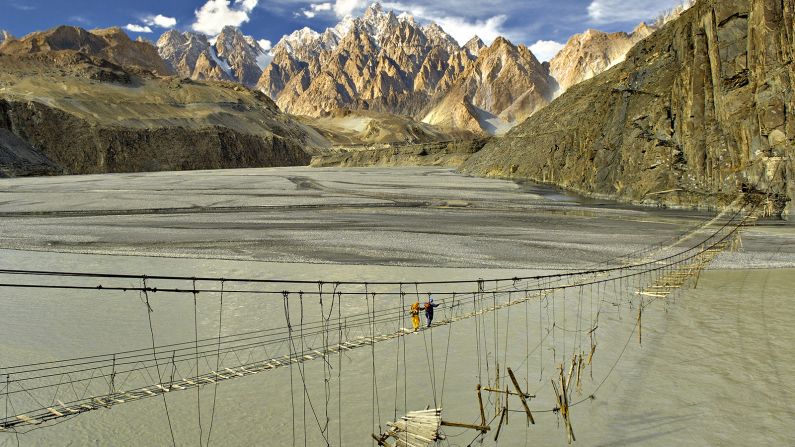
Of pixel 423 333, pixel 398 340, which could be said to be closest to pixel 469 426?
pixel 398 340

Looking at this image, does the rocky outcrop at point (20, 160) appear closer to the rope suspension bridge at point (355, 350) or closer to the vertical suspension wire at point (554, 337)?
the rope suspension bridge at point (355, 350)

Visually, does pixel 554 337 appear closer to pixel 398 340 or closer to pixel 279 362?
pixel 398 340

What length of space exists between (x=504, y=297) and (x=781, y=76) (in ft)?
131

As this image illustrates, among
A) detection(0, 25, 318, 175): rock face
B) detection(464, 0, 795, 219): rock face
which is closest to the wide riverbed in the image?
detection(464, 0, 795, 219): rock face

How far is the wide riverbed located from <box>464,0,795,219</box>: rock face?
451 inches

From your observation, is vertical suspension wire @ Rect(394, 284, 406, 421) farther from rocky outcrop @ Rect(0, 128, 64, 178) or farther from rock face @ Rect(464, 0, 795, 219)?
rocky outcrop @ Rect(0, 128, 64, 178)

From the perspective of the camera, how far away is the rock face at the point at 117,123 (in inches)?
5020

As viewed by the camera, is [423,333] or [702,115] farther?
[702,115]

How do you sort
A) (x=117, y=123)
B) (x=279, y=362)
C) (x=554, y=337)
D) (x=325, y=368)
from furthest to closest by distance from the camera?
(x=117, y=123), (x=554, y=337), (x=325, y=368), (x=279, y=362)

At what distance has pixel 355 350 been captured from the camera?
54.2 feet

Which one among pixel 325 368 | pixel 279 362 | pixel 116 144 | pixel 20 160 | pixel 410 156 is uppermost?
pixel 116 144

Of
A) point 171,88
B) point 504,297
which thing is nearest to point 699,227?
point 504,297

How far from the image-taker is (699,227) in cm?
4012

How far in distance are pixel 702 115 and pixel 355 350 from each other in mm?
51433
